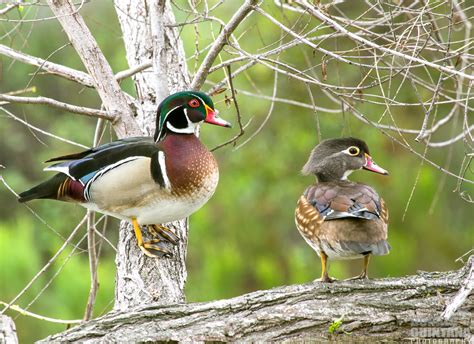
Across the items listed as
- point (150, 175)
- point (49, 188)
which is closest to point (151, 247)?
point (150, 175)

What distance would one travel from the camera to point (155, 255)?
342 cm

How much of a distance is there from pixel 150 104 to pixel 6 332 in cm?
183

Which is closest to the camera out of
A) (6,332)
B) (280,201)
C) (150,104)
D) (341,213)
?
(6,332)

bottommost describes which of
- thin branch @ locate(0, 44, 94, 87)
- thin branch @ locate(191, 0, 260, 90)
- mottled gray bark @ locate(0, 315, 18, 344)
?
mottled gray bark @ locate(0, 315, 18, 344)

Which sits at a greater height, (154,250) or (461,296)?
(154,250)

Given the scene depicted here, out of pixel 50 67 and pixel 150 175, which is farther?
pixel 50 67

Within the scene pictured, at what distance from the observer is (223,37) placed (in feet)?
10.7

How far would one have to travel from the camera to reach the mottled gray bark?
2.30 m

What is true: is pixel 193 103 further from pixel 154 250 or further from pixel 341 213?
pixel 341 213

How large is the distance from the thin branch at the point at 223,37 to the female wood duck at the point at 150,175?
0.14 meters

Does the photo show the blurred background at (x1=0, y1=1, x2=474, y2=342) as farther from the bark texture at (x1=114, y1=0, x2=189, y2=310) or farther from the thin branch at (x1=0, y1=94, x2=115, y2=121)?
the thin branch at (x1=0, y1=94, x2=115, y2=121)

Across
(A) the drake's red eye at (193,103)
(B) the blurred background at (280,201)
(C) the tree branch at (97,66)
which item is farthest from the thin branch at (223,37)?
(B) the blurred background at (280,201)

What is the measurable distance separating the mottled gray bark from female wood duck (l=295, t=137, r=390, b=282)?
1.22 m

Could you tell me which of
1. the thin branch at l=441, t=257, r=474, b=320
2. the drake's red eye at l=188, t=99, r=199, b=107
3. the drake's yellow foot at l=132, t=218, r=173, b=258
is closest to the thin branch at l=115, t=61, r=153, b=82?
the drake's red eye at l=188, t=99, r=199, b=107
